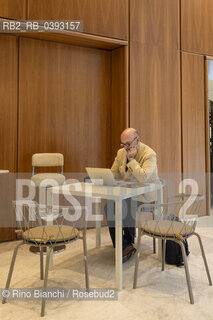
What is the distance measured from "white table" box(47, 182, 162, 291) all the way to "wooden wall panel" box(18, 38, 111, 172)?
52.0 inches

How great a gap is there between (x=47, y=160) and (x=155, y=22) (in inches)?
101

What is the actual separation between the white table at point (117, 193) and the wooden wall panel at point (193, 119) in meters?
1.94

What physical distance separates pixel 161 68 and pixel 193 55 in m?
0.67

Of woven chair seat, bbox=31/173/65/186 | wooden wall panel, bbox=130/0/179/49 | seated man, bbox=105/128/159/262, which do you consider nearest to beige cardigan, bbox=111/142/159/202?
seated man, bbox=105/128/159/262

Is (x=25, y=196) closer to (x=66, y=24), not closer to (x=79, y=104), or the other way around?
(x=79, y=104)

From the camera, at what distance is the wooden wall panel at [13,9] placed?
11.3 ft

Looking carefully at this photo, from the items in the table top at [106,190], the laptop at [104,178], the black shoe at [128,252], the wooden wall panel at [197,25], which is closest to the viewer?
the table top at [106,190]

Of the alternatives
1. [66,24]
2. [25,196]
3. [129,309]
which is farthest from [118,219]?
[66,24]

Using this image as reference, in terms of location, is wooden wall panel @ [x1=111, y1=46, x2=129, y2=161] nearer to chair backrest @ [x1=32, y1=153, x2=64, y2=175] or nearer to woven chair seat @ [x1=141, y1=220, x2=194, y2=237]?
chair backrest @ [x1=32, y1=153, x2=64, y2=175]

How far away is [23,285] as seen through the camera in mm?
2492

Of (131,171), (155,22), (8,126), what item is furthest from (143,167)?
(155,22)

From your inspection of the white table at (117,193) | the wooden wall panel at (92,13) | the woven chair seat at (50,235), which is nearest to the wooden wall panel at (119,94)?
the wooden wall panel at (92,13)

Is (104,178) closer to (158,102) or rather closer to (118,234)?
(118,234)

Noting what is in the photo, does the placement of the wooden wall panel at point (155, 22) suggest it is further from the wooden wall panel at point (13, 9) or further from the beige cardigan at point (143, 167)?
the beige cardigan at point (143, 167)
